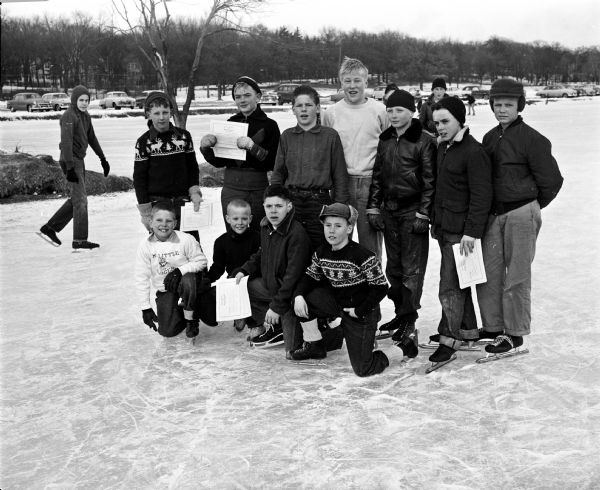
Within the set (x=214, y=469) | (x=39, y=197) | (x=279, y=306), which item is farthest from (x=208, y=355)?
(x=39, y=197)

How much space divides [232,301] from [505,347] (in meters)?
1.81

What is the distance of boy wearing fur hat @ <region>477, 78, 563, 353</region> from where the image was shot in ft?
12.9

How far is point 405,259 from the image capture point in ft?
14.3

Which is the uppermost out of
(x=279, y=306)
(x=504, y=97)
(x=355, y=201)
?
(x=504, y=97)

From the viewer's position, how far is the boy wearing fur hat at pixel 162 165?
16.9 ft

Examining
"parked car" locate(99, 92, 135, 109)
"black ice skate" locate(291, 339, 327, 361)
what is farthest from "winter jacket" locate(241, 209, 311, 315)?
"parked car" locate(99, 92, 135, 109)

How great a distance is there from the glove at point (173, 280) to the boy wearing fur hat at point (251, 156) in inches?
26.3

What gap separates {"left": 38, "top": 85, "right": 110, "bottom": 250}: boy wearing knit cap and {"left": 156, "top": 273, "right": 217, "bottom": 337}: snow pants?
3.13 meters

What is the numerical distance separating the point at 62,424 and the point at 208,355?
1177 mm

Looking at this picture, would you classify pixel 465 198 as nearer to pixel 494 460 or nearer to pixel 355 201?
pixel 355 201

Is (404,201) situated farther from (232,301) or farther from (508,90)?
(232,301)

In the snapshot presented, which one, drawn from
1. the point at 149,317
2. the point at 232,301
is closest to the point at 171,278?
the point at 149,317

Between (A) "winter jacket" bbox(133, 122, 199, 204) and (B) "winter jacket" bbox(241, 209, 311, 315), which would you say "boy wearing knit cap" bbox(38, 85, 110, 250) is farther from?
(B) "winter jacket" bbox(241, 209, 311, 315)

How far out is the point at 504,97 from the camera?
3.95 meters
